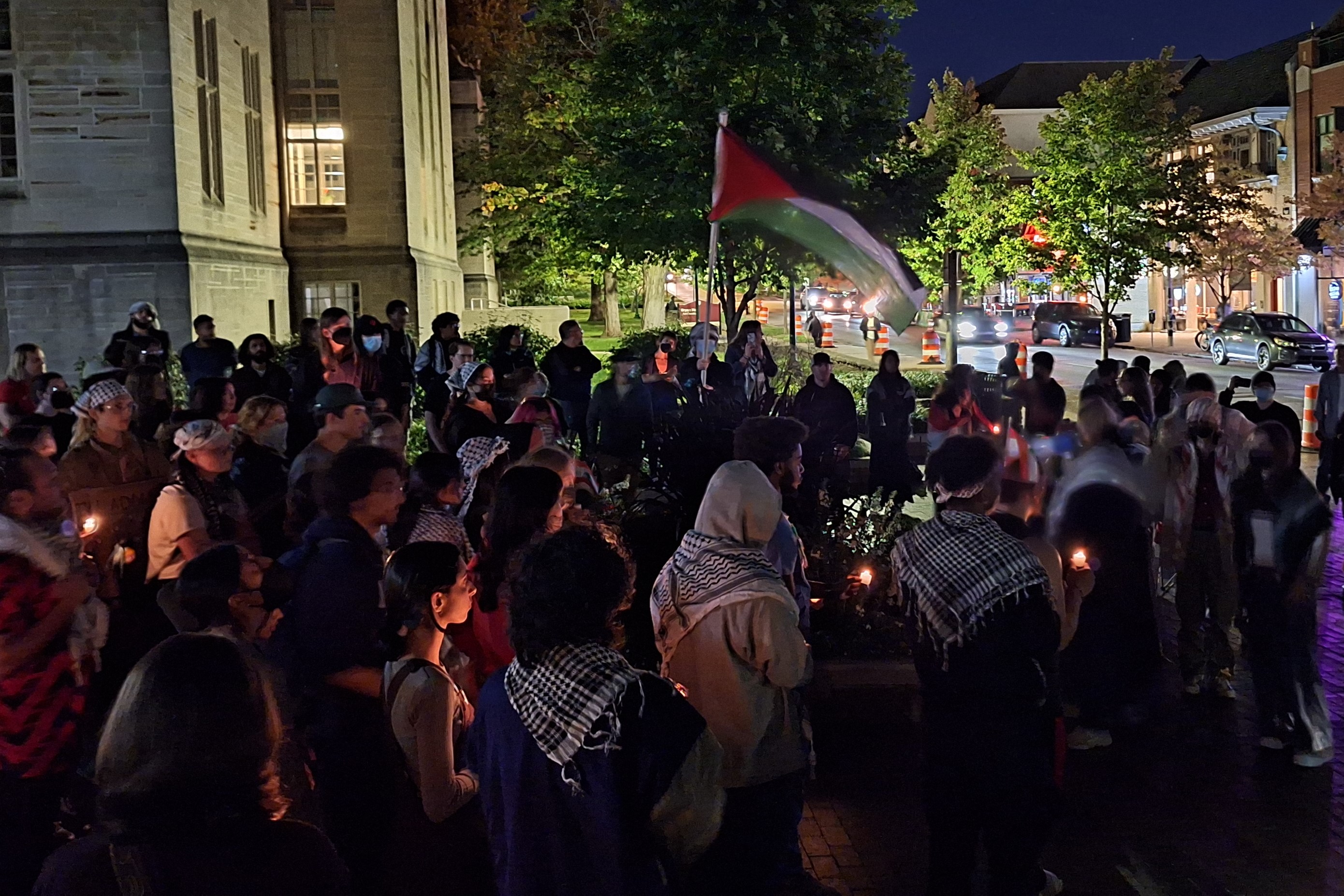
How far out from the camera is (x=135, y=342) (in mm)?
11984

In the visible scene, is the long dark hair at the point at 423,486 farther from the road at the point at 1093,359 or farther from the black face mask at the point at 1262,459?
the road at the point at 1093,359

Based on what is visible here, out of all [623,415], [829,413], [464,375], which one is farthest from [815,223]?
[829,413]

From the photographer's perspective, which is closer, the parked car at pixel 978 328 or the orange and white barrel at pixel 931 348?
the orange and white barrel at pixel 931 348

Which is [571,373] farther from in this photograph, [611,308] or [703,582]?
[611,308]

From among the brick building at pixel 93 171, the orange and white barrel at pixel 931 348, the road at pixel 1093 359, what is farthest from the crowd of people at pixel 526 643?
the orange and white barrel at pixel 931 348

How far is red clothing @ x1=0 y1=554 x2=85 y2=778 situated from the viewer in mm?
4359

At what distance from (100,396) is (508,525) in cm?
297

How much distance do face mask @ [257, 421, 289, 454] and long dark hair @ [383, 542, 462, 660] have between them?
148 inches

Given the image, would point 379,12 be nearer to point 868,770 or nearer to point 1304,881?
point 868,770

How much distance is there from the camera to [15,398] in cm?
929

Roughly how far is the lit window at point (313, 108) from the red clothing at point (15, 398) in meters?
17.3

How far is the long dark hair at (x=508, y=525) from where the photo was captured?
464 centimetres

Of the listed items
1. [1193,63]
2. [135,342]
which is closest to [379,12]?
[135,342]

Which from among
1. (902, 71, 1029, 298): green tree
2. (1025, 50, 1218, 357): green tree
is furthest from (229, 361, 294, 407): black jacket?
(1025, 50, 1218, 357): green tree
